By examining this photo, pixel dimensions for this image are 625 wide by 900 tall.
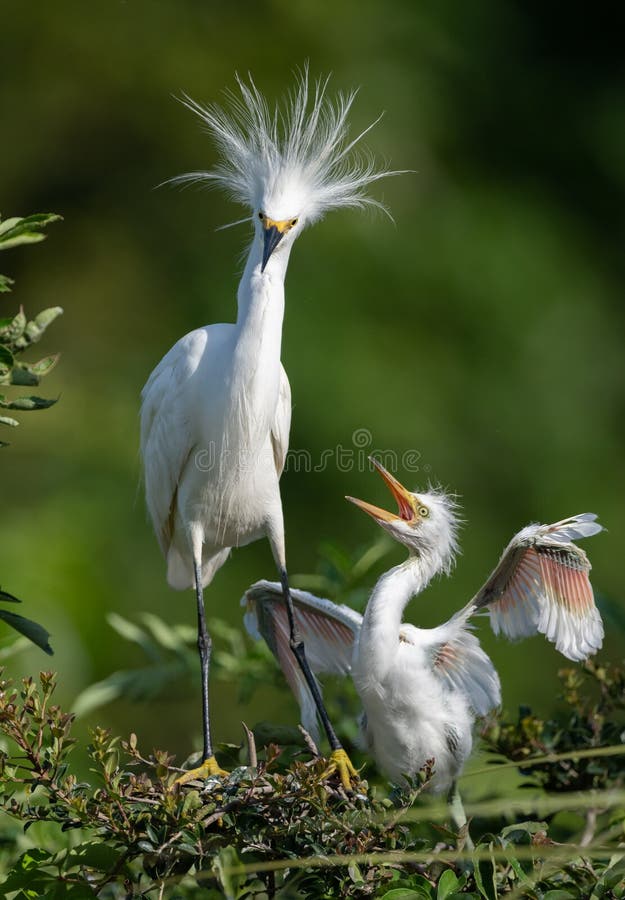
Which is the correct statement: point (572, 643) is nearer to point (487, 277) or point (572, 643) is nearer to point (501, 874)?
point (501, 874)

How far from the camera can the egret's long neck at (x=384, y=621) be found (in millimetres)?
2010

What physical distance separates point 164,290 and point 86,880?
389cm

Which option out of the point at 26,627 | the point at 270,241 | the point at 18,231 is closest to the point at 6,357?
the point at 18,231

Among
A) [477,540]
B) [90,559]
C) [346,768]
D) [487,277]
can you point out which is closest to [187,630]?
[346,768]

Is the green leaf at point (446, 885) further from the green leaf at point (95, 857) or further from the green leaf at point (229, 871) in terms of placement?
the green leaf at point (95, 857)

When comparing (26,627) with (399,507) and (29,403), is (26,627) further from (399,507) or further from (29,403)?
(399,507)

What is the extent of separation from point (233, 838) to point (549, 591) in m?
0.70

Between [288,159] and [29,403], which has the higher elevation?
[288,159]

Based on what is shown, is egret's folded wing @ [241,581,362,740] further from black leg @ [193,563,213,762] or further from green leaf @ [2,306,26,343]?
green leaf @ [2,306,26,343]

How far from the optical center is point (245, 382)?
6.87 feet

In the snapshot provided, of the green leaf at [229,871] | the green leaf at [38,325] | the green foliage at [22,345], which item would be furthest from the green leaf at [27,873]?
the green leaf at [38,325]

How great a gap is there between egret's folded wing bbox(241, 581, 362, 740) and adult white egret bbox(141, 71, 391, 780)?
63 mm

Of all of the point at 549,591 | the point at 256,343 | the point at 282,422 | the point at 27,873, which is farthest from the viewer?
the point at 282,422

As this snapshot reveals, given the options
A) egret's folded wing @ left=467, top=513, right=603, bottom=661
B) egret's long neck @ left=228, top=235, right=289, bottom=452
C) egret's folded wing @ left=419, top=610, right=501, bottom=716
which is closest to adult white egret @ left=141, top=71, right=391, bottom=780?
egret's long neck @ left=228, top=235, right=289, bottom=452
